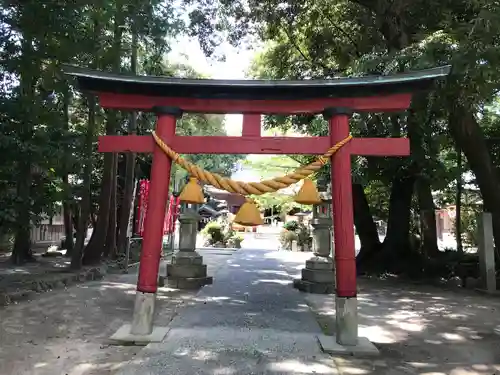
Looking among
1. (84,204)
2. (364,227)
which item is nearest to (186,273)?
(84,204)

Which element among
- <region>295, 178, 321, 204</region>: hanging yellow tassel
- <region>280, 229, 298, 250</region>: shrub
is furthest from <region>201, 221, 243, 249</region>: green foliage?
<region>295, 178, 321, 204</region>: hanging yellow tassel

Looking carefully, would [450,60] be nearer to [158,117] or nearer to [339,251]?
[339,251]

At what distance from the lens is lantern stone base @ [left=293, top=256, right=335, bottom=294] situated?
407 inches

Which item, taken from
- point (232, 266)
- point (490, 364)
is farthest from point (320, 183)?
point (490, 364)

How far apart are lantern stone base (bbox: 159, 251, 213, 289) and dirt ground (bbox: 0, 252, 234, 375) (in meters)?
0.41

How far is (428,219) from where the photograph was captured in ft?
45.3

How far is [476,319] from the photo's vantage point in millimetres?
7652

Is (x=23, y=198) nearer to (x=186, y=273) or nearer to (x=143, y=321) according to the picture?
(x=186, y=273)

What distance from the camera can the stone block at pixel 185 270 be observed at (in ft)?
35.3

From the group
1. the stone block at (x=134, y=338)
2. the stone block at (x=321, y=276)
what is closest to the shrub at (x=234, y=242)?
the stone block at (x=321, y=276)

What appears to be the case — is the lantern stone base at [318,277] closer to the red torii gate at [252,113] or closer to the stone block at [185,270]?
the stone block at [185,270]

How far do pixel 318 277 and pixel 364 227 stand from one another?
5.20 m

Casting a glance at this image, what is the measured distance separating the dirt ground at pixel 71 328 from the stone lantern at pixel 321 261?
2.85 metres

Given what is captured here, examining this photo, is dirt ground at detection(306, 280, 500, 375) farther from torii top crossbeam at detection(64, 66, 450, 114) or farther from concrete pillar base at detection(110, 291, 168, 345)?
torii top crossbeam at detection(64, 66, 450, 114)
